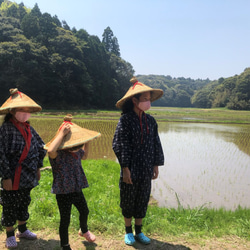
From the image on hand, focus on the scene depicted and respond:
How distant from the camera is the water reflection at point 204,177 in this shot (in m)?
4.13

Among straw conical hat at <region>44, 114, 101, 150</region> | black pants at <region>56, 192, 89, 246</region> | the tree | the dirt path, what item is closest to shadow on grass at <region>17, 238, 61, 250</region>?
the dirt path

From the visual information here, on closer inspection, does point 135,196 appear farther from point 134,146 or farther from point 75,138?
point 75,138

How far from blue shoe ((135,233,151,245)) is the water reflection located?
1273 millimetres

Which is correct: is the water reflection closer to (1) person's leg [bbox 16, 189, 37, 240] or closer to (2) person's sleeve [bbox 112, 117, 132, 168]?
(2) person's sleeve [bbox 112, 117, 132, 168]

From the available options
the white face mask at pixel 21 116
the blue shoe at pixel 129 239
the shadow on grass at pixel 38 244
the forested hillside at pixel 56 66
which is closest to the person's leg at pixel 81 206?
the shadow on grass at pixel 38 244

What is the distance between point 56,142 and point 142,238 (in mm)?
1357

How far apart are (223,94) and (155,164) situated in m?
57.2

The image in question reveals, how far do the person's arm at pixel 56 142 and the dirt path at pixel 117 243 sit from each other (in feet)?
3.15

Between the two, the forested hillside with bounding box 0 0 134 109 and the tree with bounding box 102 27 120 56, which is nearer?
the forested hillside with bounding box 0 0 134 109

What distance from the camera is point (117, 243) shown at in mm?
2244

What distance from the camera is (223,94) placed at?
5366 centimetres

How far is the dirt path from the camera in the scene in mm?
2150

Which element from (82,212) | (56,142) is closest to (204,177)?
(82,212)

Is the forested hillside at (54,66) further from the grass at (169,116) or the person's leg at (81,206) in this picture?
the person's leg at (81,206)
